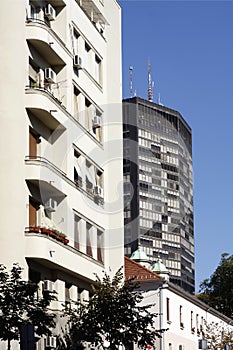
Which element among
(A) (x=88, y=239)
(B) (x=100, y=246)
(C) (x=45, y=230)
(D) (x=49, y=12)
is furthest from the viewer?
Result: (B) (x=100, y=246)

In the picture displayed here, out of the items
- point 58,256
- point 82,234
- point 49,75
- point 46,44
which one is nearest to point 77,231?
point 82,234

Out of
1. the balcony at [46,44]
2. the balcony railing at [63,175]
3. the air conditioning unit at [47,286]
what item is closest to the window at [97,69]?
the balcony at [46,44]

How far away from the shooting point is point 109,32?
46875mm

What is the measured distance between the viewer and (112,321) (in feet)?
116

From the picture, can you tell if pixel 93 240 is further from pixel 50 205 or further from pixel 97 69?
pixel 97 69

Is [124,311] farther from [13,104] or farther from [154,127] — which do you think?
[154,127]

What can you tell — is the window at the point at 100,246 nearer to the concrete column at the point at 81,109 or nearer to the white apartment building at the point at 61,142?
the white apartment building at the point at 61,142

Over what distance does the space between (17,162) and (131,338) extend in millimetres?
8492

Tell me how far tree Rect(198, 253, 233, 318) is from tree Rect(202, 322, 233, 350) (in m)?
26.9

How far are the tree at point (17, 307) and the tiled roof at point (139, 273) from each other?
25.5 m

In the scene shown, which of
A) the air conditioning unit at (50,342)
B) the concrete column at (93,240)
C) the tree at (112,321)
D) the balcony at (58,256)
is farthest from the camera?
the concrete column at (93,240)

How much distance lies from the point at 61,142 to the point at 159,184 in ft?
298

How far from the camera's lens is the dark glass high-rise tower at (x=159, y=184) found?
111356 millimetres

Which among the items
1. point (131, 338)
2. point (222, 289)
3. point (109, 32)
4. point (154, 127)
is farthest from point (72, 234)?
point (154, 127)
